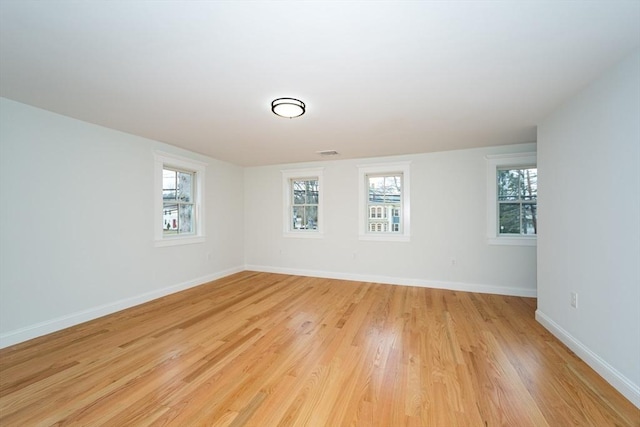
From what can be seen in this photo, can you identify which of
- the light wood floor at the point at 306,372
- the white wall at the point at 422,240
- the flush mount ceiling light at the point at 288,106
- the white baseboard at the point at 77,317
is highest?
the flush mount ceiling light at the point at 288,106

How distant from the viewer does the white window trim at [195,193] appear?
4043 mm

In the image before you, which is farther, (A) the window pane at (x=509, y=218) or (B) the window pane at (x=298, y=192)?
(B) the window pane at (x=298, y=192)

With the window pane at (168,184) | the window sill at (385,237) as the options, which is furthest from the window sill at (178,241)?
the window sill at (385,237)

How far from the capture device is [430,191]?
15.4ft

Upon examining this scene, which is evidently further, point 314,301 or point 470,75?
point 314,301

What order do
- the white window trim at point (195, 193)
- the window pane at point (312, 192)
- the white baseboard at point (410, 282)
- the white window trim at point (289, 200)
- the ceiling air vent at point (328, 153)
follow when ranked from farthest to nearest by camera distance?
the window pane at point (312, 192), the white window trim at point (289, 200), the ceiling air vent at point (328, 153), the white baseboard at point (410, 282), the white window trim at point (195, 193)

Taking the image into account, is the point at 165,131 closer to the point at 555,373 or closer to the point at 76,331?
the point at 76,331

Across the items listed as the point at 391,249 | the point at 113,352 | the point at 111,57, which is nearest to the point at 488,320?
the point at 391,249

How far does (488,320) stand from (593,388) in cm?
124

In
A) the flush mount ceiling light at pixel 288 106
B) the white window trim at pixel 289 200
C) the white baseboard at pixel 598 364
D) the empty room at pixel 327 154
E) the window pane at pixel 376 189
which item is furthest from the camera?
the white window trim at pixel 289 200

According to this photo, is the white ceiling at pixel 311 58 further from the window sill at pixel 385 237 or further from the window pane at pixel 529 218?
the window sill at pixel 385 237

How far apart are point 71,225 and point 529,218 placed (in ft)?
21.5

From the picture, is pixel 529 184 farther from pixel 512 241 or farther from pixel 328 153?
pixel 328 153

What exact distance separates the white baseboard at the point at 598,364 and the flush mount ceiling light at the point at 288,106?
339cm
